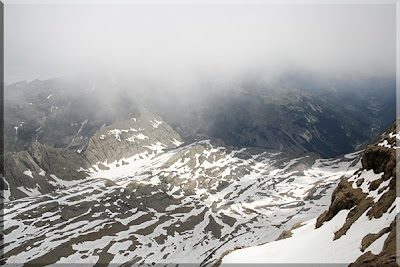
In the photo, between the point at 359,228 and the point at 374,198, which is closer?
the point at 359,228

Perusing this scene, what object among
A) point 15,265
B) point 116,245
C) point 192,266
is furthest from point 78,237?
point 192,266

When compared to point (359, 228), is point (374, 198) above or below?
above

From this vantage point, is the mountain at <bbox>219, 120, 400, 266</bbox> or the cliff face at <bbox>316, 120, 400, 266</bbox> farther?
the mountain at <bbox>219, 120, 400, 266</bbox>

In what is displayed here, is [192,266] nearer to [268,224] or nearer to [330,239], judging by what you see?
[268,224]

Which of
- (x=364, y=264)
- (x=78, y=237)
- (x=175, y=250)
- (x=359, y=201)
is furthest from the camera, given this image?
(x=78, y=237)

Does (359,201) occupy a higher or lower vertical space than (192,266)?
higher

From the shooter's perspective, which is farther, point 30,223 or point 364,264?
point 30,223

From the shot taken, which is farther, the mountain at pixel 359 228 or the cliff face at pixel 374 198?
the mountain at pixel 359 228

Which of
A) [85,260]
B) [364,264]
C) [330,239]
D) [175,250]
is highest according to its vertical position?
[364,264]
